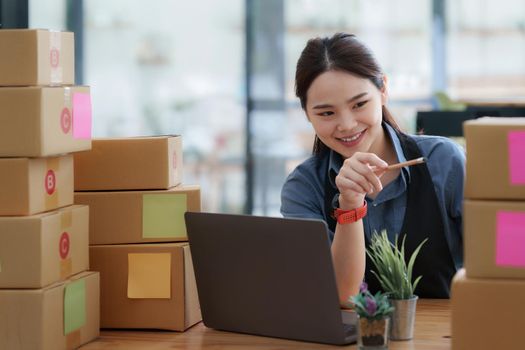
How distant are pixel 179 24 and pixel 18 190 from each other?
4.24m

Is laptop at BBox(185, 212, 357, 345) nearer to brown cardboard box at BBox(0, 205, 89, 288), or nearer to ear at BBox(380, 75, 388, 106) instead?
brown cardboard box at BBox(0, 205, 89, 288)

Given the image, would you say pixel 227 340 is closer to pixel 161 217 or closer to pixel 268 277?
pixel 268 277

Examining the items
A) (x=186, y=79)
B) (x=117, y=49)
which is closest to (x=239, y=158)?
(x=186, y=79)

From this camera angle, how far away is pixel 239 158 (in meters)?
5.88

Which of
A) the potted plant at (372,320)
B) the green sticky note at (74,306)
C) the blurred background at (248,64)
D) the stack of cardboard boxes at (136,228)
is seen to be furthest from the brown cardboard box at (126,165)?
the blurred background at (248,64)

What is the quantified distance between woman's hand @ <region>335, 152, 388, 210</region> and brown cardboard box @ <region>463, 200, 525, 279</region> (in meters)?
0.46

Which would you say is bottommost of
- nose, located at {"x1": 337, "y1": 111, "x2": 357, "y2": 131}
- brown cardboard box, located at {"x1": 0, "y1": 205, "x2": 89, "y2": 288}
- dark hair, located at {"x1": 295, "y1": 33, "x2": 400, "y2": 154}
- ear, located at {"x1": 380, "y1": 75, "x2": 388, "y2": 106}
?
brown cardboard box, located at {"x1": 0, "y1": 205, "x2": 89, "y2": 288}

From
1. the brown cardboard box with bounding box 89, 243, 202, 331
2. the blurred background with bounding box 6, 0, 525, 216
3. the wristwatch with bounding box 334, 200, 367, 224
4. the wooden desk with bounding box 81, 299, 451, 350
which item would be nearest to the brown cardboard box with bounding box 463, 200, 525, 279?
the wooden desk with bounding box 81, 299, 451, 350

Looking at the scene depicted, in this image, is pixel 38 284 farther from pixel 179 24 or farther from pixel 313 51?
pixel 179 24

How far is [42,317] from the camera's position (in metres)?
1.67

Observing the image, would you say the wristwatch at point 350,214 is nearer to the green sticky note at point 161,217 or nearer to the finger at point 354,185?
the finger at point 354,185

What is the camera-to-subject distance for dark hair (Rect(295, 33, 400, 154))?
7.13 ft

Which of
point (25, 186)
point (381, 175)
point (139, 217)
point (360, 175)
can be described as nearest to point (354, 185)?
point (360, 175)

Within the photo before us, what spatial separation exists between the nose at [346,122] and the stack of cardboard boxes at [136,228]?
0.41 metres
